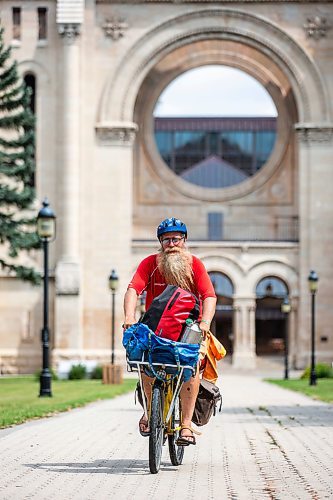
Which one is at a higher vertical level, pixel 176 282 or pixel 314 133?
pixel 314 133

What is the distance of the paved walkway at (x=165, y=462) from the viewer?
32.7 feet

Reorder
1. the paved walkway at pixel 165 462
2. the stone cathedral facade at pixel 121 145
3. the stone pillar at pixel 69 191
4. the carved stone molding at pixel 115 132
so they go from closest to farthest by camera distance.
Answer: the paved walkway at pixel 165 462 < the stone pillar at pixel 69 191 < the stone cathedral facade at pixel 121 145 < the carved stone molding at pixel 115 132

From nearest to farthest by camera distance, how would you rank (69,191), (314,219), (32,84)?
(69,191), (314,219), (32,84)

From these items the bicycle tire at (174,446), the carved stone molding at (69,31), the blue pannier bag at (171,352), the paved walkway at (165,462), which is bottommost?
the paved walkway at (165,462)

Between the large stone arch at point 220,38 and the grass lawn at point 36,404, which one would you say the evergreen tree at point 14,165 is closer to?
the large stone arch at point 220,38

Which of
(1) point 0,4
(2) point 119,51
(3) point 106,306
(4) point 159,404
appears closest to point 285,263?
(3) point 106,306

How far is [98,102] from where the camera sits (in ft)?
192

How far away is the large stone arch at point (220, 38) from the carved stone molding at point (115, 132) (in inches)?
12.7

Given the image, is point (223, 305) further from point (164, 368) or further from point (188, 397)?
point (164, 368)

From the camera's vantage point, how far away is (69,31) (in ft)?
189

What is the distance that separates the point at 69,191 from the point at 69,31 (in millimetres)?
7301

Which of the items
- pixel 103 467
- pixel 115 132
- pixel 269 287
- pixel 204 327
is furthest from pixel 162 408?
pixel 269 287

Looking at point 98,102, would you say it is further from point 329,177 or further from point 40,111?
point 329,177

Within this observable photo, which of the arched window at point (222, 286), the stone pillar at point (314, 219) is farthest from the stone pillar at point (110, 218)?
the stone pillar at point (314, 219)
